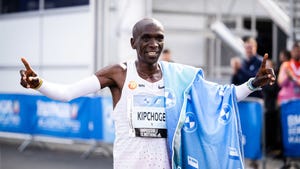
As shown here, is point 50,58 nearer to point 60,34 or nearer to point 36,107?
point 60,34

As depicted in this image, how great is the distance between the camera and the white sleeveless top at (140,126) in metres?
4.43

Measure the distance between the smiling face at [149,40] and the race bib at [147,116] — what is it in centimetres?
26

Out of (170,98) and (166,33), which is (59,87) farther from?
(166,33)

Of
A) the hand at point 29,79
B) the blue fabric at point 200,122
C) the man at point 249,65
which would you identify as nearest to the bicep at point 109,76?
the blue fabric at point 200,122

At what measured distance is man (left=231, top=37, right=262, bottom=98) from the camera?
9.79 m

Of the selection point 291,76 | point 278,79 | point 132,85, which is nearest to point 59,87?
point 132,85

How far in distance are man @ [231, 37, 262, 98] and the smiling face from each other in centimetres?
548

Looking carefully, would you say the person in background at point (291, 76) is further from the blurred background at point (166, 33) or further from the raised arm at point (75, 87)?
the raised arm at point (75, 87)

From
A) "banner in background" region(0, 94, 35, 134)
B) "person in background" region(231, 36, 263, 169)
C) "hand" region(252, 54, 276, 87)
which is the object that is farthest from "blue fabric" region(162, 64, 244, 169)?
"banner in background" region(0, 94, 35, 134)

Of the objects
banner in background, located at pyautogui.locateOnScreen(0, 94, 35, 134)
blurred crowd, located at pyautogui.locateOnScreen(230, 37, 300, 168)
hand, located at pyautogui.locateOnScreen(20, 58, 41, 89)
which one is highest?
hand, located at pyautogui.locateOnScreen(20, 58, 41, 89)

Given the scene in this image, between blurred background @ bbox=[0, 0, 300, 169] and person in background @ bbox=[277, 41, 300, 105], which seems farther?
blurred background @ bbox=[0, 0, 300, 169]

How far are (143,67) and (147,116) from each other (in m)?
0.33

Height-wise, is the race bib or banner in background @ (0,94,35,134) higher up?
the race bib

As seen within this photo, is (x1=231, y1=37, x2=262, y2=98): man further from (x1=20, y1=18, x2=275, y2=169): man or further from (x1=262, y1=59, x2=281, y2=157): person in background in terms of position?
(x1=20, y1=18, x2=275, y2=169): man
